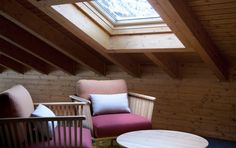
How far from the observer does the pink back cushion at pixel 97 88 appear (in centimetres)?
381

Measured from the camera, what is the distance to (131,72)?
471 cm

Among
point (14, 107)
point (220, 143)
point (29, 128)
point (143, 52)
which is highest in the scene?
point (143, 52)

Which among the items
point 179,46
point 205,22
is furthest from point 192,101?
point 205,22

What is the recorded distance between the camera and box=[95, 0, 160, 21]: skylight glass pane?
358cm

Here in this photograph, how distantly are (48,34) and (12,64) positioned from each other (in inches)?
93.6

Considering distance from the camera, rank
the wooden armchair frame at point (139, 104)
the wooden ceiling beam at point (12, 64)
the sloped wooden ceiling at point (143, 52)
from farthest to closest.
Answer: the wooden ceiling beam at point (12, 64), the wooden armchair frame at point (139, 104), the sloped wooden ceiling at point (143, 52)

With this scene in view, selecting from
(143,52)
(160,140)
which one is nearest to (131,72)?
(143,52)

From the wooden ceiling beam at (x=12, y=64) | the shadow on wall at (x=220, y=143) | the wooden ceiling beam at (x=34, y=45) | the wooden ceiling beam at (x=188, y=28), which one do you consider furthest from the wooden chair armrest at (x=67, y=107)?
the wooden ceiling beam at (x=12, y=64)

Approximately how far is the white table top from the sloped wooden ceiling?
972 millimetres

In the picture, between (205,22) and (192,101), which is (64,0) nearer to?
(205,22)

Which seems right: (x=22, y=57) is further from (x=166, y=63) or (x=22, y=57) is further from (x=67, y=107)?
(x=166, y=63)

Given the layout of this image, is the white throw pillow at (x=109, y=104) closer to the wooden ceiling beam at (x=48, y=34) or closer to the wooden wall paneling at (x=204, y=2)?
the wooden ceiling beam at (x=48, y=34)

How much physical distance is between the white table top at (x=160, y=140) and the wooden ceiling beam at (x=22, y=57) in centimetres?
303

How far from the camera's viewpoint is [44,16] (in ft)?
12.9
